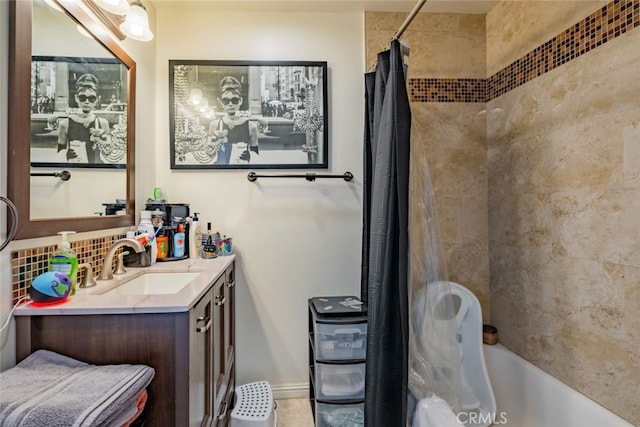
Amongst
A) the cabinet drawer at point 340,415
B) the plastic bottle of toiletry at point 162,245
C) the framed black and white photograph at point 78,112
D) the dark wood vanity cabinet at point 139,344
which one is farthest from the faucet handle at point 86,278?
the cabinet drawer at point 340,415

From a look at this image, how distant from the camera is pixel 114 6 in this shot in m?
1.31

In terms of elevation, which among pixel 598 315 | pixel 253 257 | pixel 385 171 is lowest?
pixel 598 315

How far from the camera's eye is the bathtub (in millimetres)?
1328

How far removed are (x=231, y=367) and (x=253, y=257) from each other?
26.1 inches

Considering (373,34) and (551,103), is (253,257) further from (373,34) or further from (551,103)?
(551,103)

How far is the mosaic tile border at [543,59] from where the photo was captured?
4.07 ft

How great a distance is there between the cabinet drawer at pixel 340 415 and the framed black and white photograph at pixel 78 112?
5.45 feet

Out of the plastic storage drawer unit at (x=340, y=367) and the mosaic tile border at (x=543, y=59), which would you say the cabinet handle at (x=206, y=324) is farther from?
the mosaic tile border at (x=543, y=59)

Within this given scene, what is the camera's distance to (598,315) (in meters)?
1.32

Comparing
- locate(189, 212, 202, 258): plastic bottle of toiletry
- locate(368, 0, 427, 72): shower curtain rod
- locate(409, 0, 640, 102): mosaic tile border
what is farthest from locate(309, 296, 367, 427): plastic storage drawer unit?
locate(409, 0, 640, 102): mosaic tile border

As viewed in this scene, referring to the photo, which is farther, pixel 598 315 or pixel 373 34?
pixel 373 34

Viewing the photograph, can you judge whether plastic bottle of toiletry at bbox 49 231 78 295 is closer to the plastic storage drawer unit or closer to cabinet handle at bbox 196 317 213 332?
cabinet handle at bbox 196 317 213 332

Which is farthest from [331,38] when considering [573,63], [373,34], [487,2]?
[573,63]

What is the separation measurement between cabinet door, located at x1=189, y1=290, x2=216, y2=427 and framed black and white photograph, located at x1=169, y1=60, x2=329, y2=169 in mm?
1053
